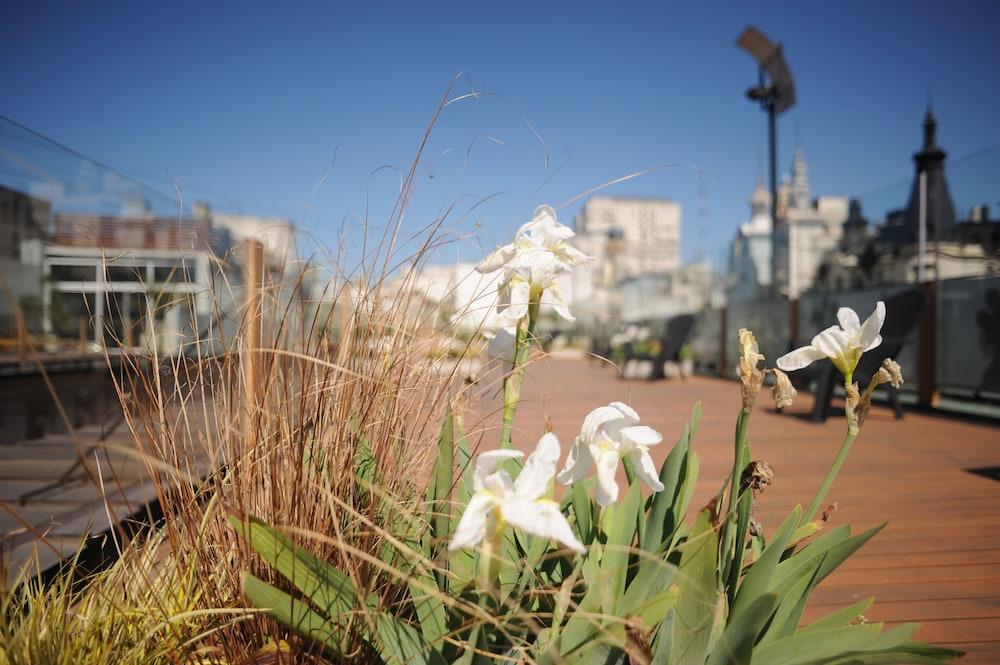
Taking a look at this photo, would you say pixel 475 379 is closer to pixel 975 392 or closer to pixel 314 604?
pixel 314 604

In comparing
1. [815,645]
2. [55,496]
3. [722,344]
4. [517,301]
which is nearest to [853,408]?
[815,645]

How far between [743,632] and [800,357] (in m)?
0.44

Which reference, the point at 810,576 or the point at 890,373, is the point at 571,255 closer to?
the point at 890,373

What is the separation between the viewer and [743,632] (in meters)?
0.76

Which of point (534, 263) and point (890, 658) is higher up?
point (534, 263)

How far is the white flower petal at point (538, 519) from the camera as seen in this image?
2.15 feet

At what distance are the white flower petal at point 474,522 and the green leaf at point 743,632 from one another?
1.08ft

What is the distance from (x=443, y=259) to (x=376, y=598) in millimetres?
765

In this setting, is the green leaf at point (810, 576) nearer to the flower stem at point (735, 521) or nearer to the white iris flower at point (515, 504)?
the flower stem at point (735, 521)

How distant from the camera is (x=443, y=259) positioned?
4.75 feet

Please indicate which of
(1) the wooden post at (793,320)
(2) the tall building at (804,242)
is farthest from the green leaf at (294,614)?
(1) the wooden post at (793,320)

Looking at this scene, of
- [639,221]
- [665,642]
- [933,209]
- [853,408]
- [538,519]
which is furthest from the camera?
[639,221]

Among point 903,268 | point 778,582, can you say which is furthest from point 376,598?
point 903,268

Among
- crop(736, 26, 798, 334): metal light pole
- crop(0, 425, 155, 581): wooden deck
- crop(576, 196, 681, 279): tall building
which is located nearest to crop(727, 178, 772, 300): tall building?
crop(736, 26, 798, 334): metal light pole
